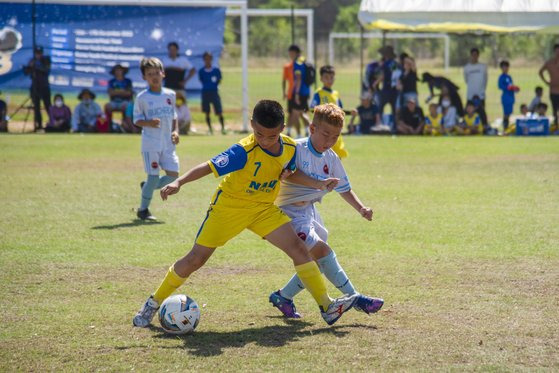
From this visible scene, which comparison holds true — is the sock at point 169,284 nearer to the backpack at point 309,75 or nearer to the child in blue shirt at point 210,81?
the backpack at point 309,75

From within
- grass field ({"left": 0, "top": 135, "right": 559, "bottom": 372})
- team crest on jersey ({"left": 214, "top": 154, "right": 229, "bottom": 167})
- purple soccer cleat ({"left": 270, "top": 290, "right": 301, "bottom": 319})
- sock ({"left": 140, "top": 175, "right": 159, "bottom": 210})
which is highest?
team crest on jersey ({"left": 214, "top": 154, "right": 229, "bottom": 167})

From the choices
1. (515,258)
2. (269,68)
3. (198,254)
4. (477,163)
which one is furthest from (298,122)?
(269,68)

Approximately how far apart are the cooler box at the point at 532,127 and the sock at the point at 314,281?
15.7 meters

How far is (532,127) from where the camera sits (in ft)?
67.9

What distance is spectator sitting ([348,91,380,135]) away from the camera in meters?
21.2

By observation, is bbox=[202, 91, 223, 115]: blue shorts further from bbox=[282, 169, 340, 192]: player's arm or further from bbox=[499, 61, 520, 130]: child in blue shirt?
bbox=[282, 169, 340, 192]: player's arm

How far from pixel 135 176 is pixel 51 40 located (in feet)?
29.2

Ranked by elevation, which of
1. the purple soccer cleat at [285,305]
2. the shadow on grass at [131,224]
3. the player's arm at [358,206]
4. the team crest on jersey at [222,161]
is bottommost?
the shadow on grass at [131,224]

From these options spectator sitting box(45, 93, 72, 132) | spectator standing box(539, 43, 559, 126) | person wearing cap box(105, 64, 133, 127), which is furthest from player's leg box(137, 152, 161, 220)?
spectator standing box(539, 43, 559, 126)

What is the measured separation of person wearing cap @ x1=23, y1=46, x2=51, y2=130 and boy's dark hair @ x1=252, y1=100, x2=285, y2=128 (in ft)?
55.0

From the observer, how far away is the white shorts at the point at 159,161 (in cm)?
1031

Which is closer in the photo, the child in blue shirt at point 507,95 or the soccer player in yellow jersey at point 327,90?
the soccer player in yellow jersey at point 327,90

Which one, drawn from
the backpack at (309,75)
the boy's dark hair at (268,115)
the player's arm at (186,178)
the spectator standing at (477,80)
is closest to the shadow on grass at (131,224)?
the player's arm at (186,178)

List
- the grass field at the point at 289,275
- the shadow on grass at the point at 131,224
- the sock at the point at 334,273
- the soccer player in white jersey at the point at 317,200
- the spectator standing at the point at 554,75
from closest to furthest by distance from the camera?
the grass field at the point at 289,275, the soccer player in white jersey at the point at 317,200, the sock at the point at 334,273, the shadow on grass at the point at 131,224, the spectator standing at the point at 554,75
